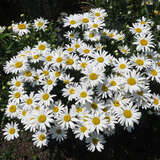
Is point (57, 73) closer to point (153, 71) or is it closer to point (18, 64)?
point (18, 64)

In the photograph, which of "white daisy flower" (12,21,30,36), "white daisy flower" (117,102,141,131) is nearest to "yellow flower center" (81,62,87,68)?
"white daisy flower" (117,102,141,131)

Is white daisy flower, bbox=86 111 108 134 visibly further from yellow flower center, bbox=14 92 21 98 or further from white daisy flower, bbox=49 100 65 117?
yellow flower center, bbox=14 92 21 98

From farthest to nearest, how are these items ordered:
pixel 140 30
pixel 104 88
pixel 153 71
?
pixel 140 30, pixel 153 71, pixel 104 88

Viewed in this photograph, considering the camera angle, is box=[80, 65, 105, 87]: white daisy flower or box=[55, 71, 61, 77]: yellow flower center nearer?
box=[80, 65, 105, 87]: white daisy flower

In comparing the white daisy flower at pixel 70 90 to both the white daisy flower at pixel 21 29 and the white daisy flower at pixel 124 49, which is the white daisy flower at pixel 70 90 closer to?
the white daisy flower at pixel 124 49

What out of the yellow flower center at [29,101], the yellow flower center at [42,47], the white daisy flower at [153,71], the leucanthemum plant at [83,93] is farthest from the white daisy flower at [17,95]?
the white daisy flower at [153,71]

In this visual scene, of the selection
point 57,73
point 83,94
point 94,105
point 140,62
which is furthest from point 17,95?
point 140,62

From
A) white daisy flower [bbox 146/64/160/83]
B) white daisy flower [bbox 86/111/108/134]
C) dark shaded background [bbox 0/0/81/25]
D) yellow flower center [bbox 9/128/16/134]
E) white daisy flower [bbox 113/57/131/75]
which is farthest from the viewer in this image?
dark shaded background [bbox 0/0/81/25]

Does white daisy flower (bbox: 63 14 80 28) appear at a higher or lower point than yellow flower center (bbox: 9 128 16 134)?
higher

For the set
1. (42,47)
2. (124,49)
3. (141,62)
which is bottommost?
(141,62)

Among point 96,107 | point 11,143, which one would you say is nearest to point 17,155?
point 11,143

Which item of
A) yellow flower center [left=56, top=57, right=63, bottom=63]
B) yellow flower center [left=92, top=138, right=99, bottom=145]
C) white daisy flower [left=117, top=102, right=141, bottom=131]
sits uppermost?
yellow flower center [left=56, top=57, right=63, bottom=63]
